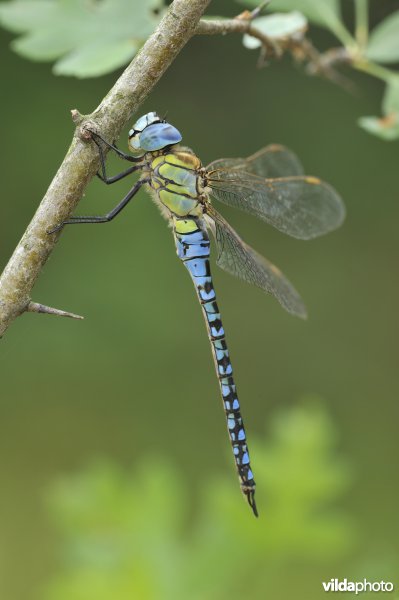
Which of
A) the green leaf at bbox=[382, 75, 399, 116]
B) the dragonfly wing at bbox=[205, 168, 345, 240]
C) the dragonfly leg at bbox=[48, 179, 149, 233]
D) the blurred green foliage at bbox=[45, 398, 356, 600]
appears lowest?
the blurred green foliage at bbox=[45, 398, 356, 600]

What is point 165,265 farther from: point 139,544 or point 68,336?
point 139,544

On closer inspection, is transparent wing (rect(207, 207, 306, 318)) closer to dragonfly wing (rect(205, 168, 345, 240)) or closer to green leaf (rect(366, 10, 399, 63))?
dragonfly wing (rect(205, 168, 345, 240))

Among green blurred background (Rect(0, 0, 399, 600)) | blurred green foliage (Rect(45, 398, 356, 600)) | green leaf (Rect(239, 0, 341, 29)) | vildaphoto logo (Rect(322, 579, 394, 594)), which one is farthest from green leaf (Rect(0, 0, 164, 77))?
green blurred background (Rect(0, 0, 399, 600))

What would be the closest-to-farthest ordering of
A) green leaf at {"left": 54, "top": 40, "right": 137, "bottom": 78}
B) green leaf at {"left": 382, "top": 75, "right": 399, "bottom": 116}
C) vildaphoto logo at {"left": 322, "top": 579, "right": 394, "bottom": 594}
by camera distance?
1. vildaphoto logo at {"left": 322, "top": 579, "right": 394, "bottom": 594}
2. green leaf at {"left": 54, "top": 40, "right": 137, "bottom": 78}
3. green leaf at {"left": 382, "top": 75, "right": 399, "bottom": 116}

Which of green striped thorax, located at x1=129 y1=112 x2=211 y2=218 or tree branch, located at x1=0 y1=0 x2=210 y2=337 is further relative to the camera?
green striped thorax, located at x1=129 y1=112 x2=211 y2=218

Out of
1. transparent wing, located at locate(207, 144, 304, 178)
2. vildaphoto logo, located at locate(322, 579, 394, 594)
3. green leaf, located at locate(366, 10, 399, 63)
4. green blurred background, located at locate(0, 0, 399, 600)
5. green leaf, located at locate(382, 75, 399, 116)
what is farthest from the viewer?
green blurred background, located at locate(0, 0, 399, 600)

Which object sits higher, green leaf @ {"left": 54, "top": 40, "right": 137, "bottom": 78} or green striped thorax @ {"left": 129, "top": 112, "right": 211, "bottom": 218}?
green leaf @ {"left": 54, "top": 40, "right": 137, "bottom": 78}

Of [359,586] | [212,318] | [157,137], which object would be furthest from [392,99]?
[359,586]
